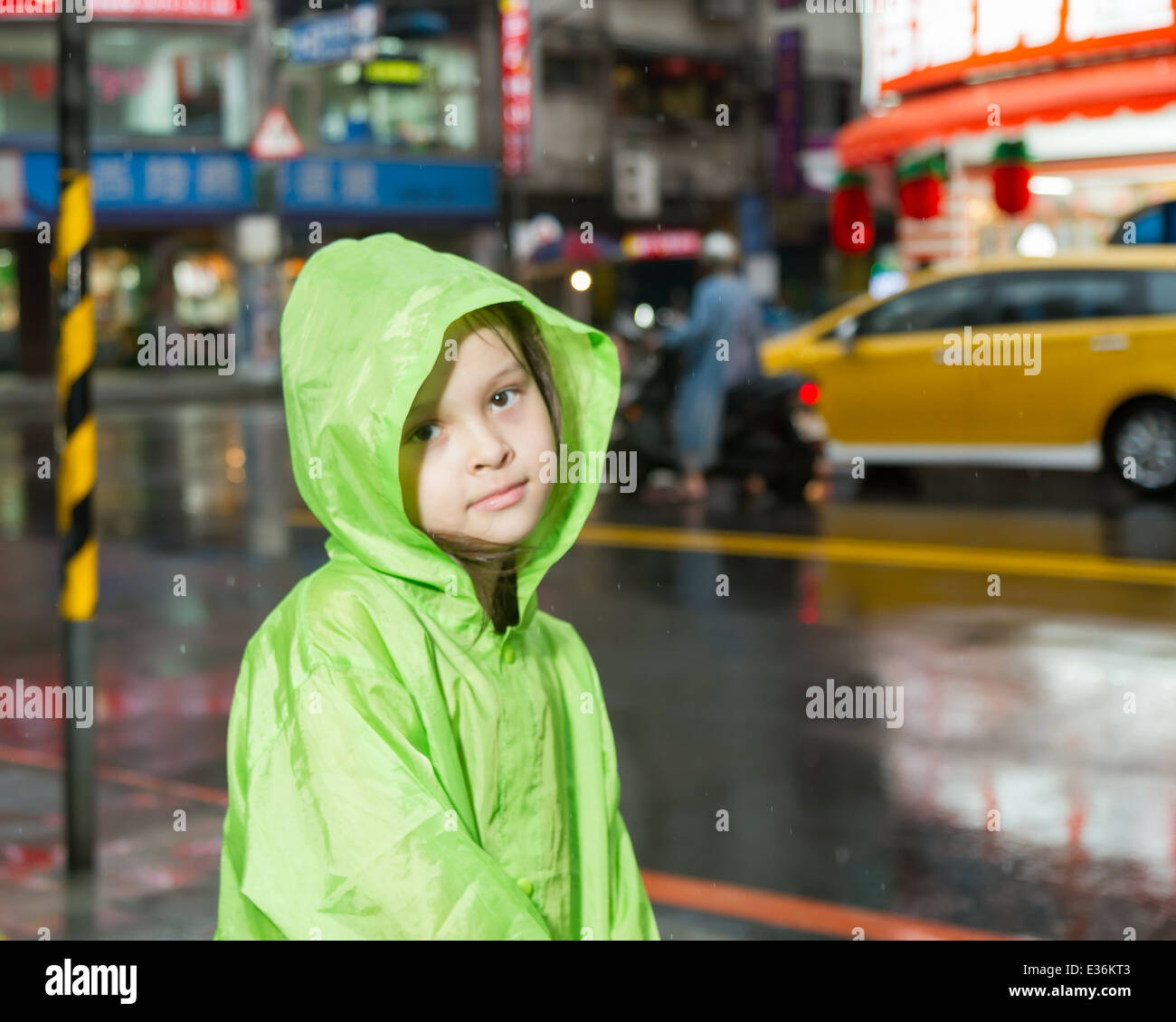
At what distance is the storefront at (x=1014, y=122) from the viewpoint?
14969mm

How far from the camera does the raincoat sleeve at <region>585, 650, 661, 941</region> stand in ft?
6.53

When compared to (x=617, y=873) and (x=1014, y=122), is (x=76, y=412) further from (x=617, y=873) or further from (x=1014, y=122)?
(x=1014, y=122)

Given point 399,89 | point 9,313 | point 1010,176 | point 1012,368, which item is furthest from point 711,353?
point 399,89

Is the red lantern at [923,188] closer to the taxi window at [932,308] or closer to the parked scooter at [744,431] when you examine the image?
the taxi window at [932,308]

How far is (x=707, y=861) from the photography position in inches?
176

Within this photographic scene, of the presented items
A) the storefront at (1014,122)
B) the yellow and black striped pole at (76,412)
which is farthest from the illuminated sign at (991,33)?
the yellow and black striped pole at (76,412)

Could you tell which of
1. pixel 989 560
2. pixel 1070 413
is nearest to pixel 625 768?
pixel 989 560

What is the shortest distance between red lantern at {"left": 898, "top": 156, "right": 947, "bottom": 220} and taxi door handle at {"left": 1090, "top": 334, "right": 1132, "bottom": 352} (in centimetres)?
458

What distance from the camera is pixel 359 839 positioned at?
1.62 m

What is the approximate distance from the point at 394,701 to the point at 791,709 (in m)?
4.54

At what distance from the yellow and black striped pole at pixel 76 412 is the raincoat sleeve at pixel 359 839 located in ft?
8.76

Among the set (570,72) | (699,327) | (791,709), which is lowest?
(791,709)

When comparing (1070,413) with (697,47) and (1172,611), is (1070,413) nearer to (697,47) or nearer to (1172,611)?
(1172,611)

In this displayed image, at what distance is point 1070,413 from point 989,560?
10.9ft
